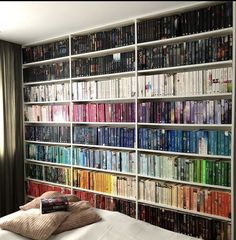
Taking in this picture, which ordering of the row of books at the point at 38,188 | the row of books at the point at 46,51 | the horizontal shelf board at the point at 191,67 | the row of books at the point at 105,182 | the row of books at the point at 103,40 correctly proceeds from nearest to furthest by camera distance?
the horizontal shelf board at the point at 191,67, the row of books at the point at 103,40, the row of books at the point at 105,182, the row of books at the point at 46,51, the row of books at the point at 38,188

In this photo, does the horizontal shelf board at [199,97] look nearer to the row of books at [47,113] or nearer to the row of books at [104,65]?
the row of books at [104,65]

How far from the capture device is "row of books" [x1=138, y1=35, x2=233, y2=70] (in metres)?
1.84

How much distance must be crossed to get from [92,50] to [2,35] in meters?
1.00

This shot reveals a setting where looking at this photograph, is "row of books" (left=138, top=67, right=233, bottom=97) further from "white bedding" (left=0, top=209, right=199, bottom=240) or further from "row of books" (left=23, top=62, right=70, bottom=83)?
"white bedding" (left=0, top=209, right=199, bottom=240)

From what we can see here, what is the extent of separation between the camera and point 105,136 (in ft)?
8.11

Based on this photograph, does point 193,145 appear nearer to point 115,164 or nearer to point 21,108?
point 115,164

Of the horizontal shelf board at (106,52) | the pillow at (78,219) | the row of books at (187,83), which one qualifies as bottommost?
the pillow at (78,219)

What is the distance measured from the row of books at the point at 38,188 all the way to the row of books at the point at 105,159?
41 centimetres

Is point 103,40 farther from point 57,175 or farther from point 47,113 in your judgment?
point 57,175

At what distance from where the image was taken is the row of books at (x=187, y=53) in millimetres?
1841

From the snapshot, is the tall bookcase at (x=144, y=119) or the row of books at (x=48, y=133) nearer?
the tall bookcase at (x=144, y=119)

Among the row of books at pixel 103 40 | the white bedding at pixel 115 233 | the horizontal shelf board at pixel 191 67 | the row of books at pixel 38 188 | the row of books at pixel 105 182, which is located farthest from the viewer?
the row of books at pixel 38 188

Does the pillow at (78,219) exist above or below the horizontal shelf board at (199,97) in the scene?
below

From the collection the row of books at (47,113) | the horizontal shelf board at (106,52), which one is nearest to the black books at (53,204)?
the row of books at (47,113)
